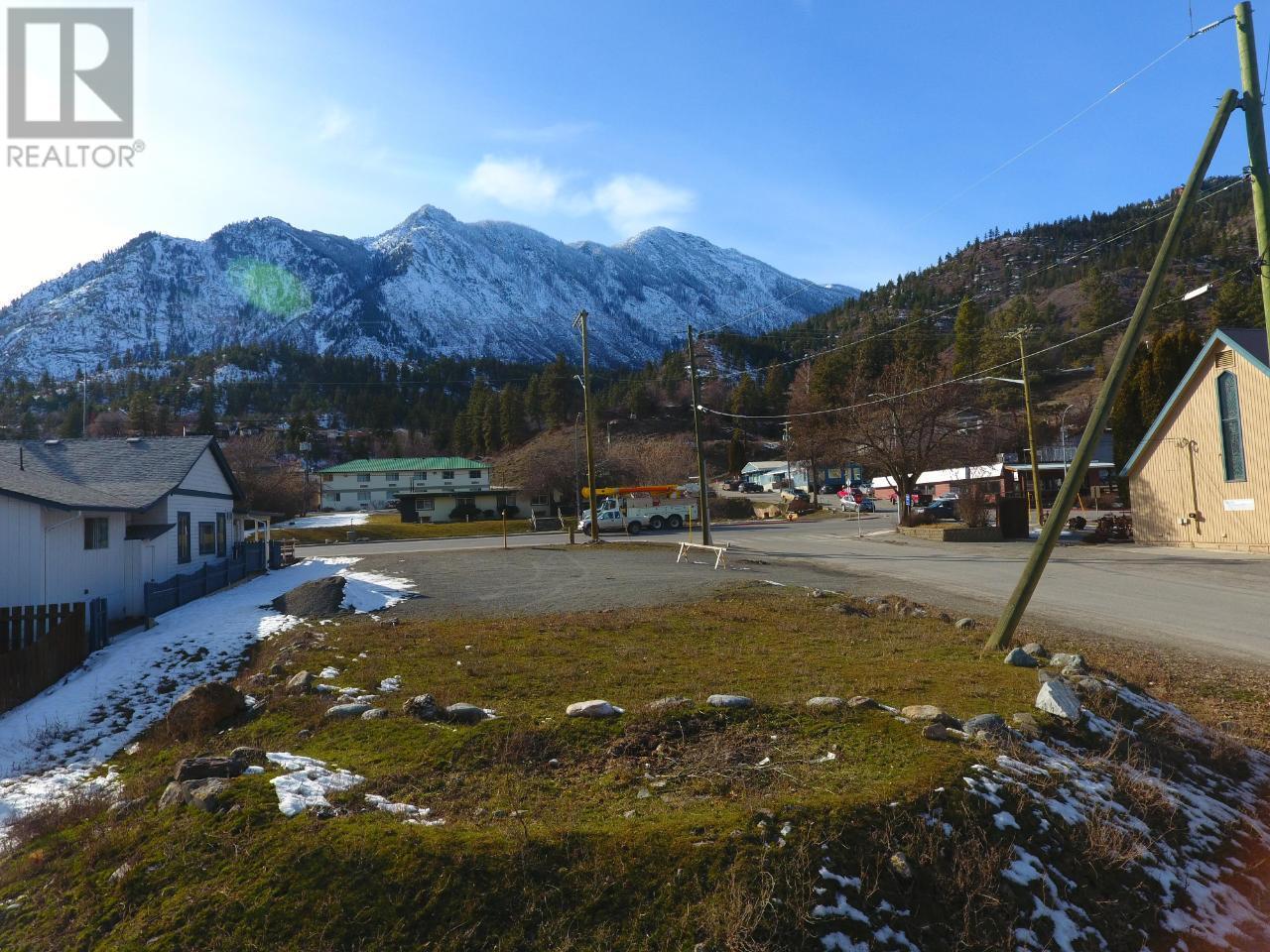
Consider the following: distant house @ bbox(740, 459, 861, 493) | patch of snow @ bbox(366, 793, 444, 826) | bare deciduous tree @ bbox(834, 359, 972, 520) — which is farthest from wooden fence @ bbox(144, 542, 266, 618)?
distant house @ bbox(740, 459, 861, 493)

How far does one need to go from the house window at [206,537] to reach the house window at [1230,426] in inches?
1387

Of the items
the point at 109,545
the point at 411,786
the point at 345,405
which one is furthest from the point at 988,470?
the point at 345,405

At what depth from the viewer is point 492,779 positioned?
5469 mm

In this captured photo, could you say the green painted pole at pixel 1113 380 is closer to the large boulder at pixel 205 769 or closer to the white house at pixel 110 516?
the large boulder at pixel 205 769

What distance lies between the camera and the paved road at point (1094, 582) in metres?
12.9

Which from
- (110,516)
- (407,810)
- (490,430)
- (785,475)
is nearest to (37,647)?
(110,516)

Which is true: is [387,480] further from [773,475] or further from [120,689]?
[120,689]

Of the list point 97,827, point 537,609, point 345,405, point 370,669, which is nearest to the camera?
point 97,827

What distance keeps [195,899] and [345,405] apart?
163 metres

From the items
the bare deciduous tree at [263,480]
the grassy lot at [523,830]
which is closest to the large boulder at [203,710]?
the grassy lot at [523,830]

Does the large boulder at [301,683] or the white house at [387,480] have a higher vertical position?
the white house at [387,480]

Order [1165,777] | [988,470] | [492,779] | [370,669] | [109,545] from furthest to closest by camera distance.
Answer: [988,470], [109,545], [370,669], [1165,777], [492,779]

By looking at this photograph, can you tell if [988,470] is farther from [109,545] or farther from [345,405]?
[345,405]

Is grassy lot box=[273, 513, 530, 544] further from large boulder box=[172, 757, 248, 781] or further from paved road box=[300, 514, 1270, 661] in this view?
large boulder box=[172, 757, 248, 781]
